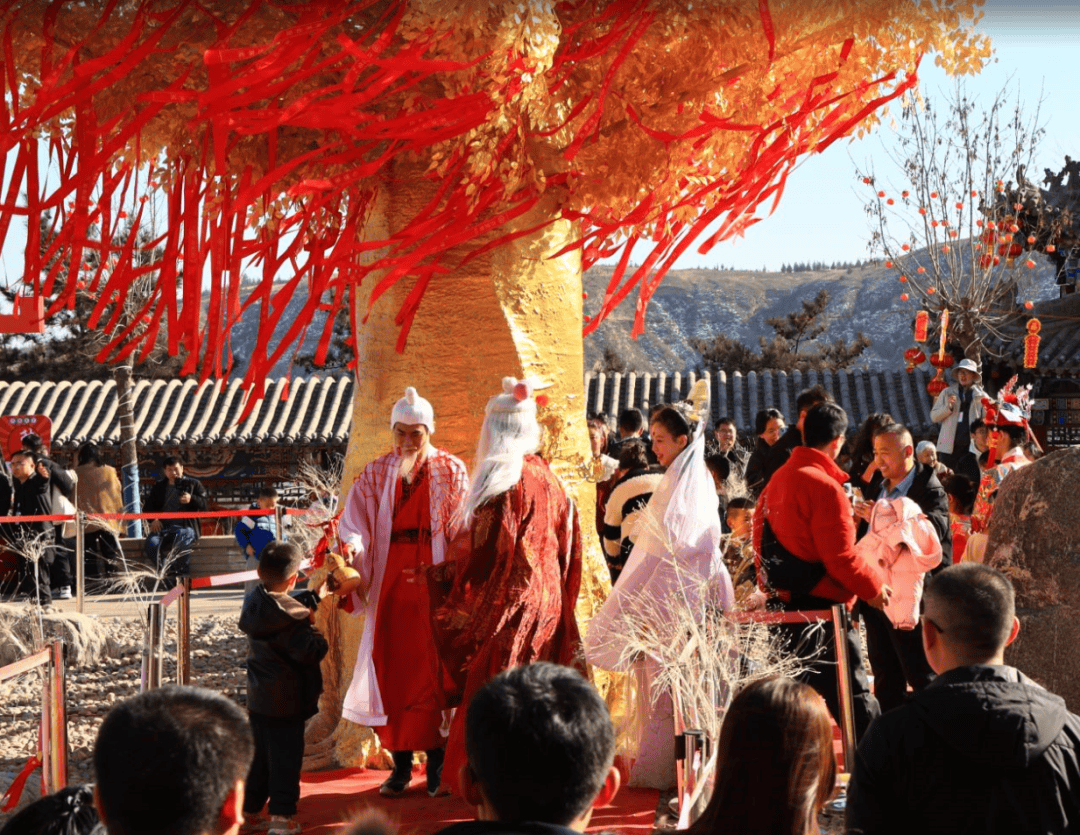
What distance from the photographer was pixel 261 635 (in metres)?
4.29

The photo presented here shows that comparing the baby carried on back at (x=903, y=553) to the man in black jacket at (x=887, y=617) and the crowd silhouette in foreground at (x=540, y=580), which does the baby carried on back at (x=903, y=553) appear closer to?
the crowd silhouette in foreground at (x=540, y=580)

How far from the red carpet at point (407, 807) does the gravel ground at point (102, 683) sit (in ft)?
4.85

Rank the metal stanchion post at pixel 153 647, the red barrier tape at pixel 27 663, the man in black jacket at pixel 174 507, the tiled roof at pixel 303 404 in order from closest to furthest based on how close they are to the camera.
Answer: the red barrier tape at pixel 27 663, the metal stanchion post at pixel 153 647, the man in black jacket at pixel 174 507, the tiled roof at pixel 303 404

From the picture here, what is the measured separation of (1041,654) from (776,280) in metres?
66.5

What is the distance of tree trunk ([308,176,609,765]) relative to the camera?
5.30 meters

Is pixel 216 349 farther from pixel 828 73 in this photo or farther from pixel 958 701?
pixel 958 701

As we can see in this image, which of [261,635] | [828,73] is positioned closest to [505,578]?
[261,635]

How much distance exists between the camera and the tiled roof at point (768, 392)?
17016 mm

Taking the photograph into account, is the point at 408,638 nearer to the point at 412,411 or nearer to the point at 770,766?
the point at 412,411

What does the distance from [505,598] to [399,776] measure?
94 centimetres

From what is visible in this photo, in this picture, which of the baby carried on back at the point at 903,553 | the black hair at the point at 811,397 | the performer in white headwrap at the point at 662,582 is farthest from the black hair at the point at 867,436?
the performer in white headwrap at the point at 662,582

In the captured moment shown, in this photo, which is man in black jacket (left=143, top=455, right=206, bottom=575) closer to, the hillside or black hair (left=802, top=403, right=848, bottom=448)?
black hair (left=802, top=403, right=848, bottom=448)

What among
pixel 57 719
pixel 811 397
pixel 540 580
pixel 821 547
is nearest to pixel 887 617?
pixel 821 547

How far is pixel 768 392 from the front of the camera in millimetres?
17750
